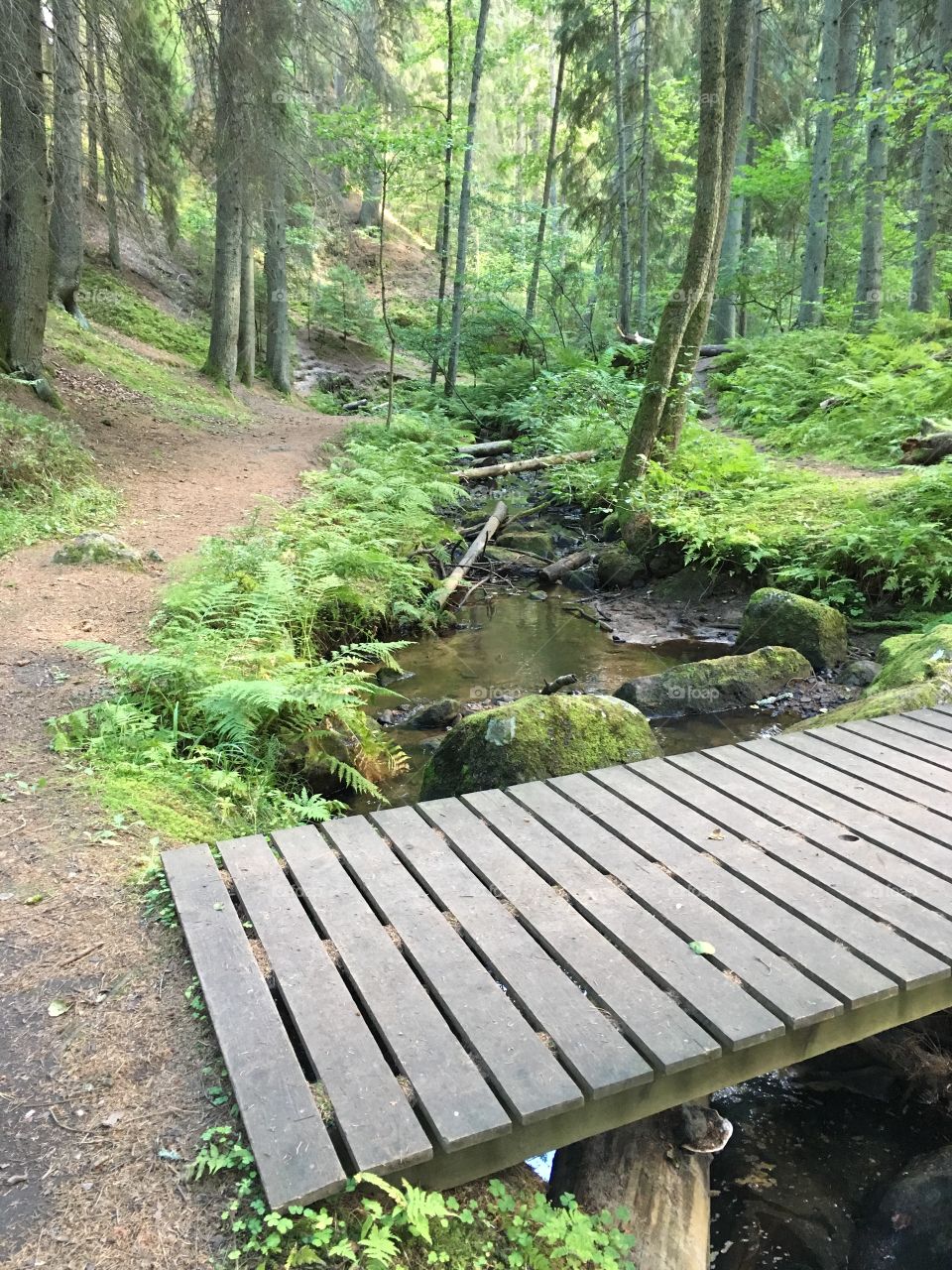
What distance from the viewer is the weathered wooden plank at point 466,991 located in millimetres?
2285

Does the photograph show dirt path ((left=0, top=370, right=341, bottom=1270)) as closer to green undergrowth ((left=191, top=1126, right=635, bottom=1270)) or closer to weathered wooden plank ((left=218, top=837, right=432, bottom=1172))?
green undergrowth ((left=191, top=1126, right=635, bottom=1270))

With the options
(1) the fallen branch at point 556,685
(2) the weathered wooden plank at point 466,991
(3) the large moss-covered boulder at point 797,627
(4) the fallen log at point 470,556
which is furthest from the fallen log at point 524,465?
(2) the weathered wooden plank at point 466,991

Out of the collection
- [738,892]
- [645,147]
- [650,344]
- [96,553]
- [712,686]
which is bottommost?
[738,892]

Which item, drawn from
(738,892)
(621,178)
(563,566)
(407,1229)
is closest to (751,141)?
(621,178)

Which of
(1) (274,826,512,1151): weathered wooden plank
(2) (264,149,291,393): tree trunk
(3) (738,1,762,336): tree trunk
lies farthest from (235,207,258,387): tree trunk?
(1) (274,826,512,1151): weathered wooden plank

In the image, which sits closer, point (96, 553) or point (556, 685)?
point (556, 685)

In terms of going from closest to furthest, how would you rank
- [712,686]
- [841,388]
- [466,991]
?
1. [466,991]
2. [712,686]
3. [841,388]

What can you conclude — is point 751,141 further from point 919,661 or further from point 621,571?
point 919,661

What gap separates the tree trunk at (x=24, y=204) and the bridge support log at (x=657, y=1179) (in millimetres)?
10834

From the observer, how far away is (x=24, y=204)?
404 inches

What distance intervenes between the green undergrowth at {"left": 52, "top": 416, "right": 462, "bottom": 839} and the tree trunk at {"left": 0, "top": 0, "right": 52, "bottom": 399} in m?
4.36

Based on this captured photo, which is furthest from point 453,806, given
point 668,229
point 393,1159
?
point 668,229

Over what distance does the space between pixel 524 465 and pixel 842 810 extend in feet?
41.0

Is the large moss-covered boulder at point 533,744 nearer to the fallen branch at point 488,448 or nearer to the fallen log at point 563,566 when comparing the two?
the fallen log at point 563,566
